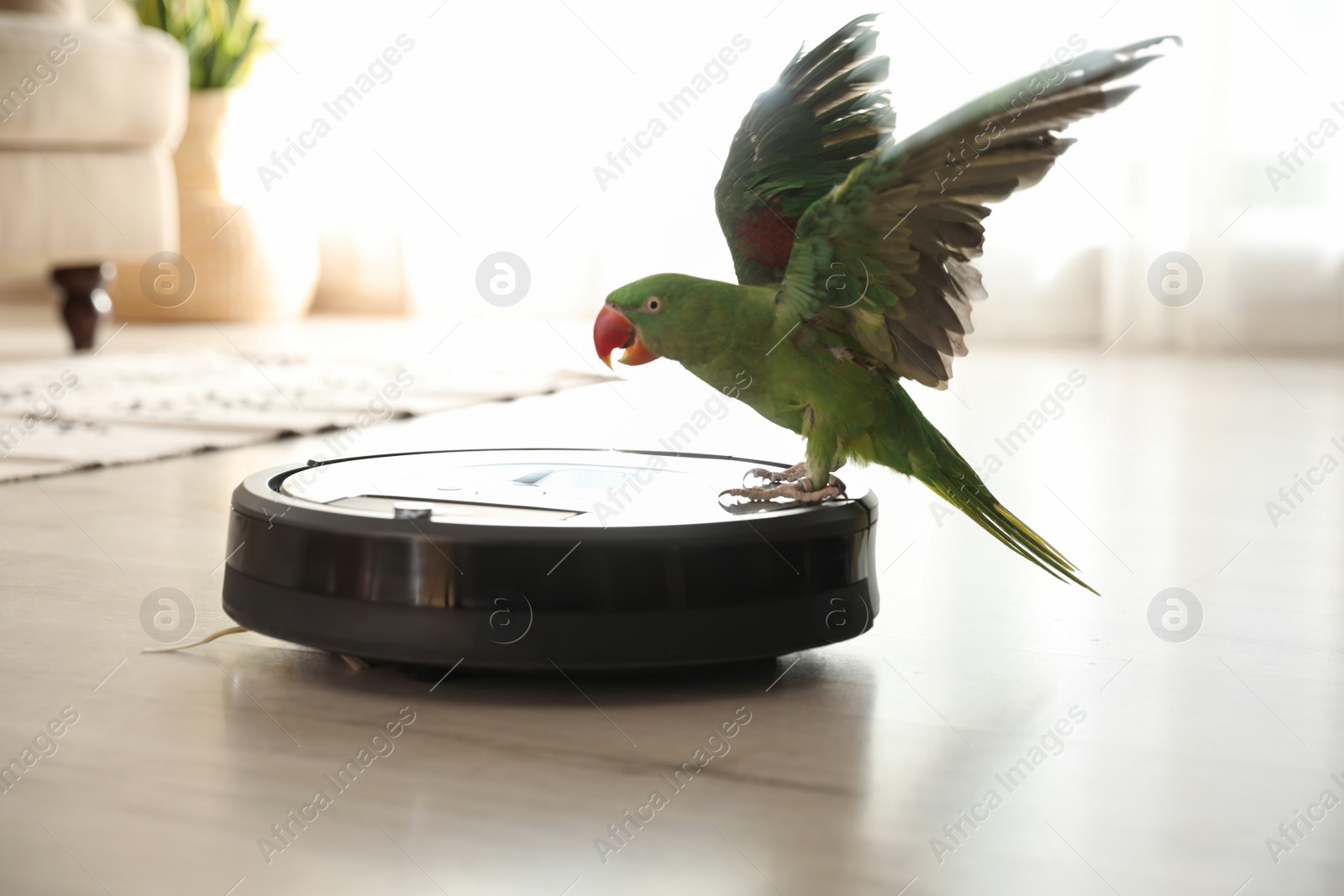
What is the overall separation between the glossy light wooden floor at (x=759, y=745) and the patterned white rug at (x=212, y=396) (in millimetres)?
508

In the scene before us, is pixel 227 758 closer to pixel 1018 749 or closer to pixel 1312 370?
pixel 1018 749

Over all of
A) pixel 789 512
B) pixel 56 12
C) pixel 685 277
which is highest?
pixel 56 12

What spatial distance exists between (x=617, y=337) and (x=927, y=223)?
0.22m

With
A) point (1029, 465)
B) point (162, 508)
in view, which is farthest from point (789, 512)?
point (1029, 465)

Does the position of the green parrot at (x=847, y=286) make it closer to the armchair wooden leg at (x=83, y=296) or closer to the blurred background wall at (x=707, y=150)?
the blurred background wall at (x=707, y=150)

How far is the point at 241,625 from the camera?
36.4 inches

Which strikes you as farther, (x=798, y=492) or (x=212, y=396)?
(x=212, y=396)

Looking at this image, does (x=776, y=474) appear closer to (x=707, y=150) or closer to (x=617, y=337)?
(x=617, y=337)

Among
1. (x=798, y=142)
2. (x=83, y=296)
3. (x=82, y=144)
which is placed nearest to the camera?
(x=798, y=142)

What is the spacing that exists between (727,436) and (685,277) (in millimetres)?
1135

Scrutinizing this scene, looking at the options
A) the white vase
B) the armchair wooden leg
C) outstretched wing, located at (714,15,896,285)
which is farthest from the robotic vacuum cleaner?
the white vase

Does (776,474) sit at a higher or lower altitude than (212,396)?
higher

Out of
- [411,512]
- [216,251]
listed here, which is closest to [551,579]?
[411,512]

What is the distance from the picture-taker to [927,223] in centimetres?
86
